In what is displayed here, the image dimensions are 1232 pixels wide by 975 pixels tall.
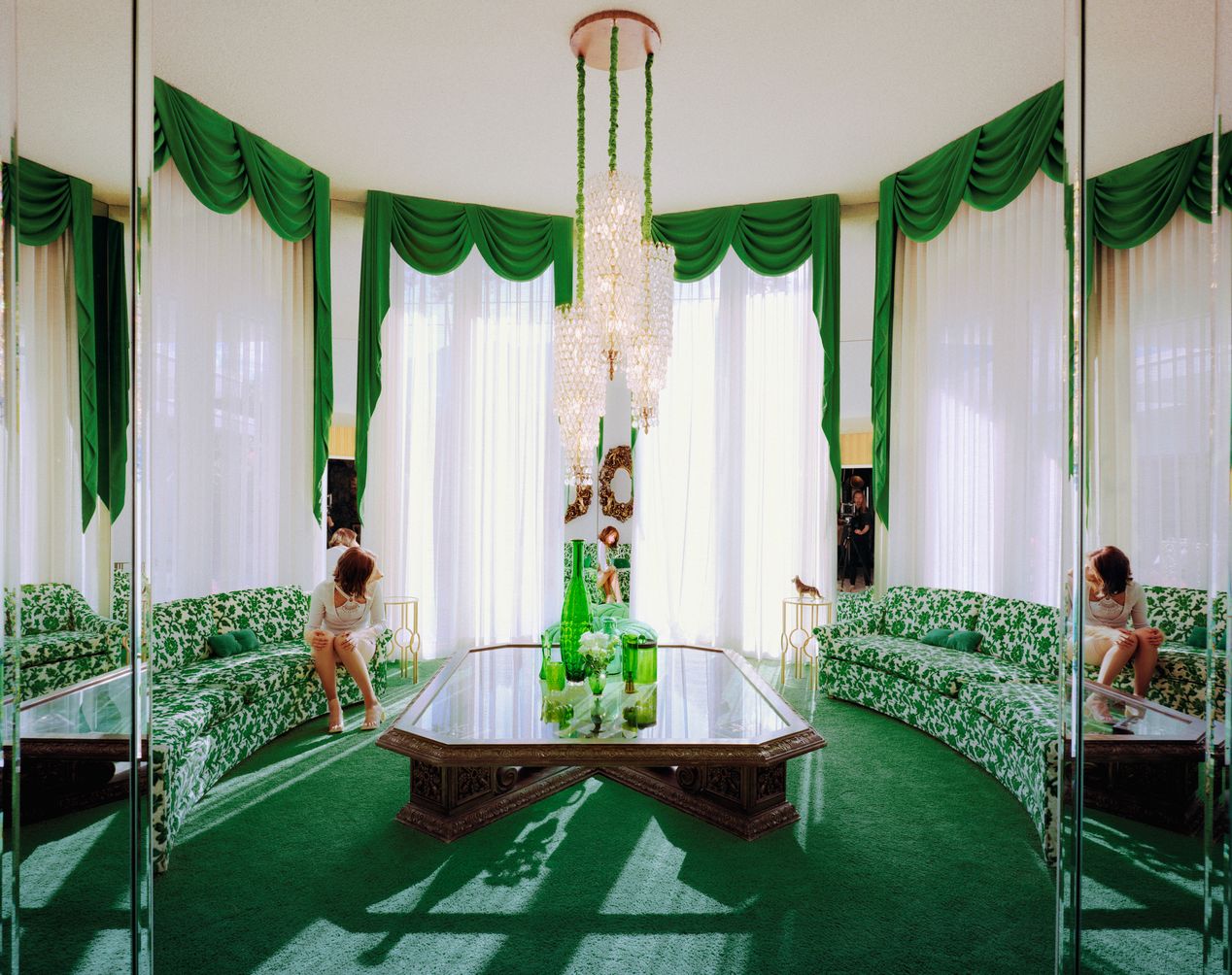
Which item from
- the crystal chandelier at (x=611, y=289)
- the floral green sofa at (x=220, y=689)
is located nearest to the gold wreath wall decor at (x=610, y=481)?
the crystal chandelier at (x=611, y=289)

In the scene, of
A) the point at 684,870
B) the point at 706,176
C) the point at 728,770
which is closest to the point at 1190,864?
the point at 684,870

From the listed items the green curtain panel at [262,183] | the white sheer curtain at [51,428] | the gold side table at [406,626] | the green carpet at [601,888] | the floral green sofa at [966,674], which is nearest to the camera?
the white sheer curtain at [51,428]

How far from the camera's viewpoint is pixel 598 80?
391 cm

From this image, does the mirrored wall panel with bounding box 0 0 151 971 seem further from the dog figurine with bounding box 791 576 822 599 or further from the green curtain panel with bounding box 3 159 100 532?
the dog figurine with bounding box 791 576 822 599

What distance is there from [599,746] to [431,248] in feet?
14.5

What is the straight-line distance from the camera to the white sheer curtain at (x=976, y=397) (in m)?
4.10

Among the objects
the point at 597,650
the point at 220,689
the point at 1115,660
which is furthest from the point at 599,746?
the point at 220,689

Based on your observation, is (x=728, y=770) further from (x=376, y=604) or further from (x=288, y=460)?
(x=288, y=460)

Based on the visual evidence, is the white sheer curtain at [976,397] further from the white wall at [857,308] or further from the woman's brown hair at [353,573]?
the woman's brown hair at [353,573]

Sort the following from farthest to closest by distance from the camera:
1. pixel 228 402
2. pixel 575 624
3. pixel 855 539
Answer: pixel 855 539 → pixel 228 402 → pixel 575 624

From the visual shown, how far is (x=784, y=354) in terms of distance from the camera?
5547 mm

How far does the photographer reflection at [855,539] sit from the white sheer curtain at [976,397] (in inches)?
11.1

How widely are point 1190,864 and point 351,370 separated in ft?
18.9

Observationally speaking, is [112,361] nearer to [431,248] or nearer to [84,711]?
[84,711]
